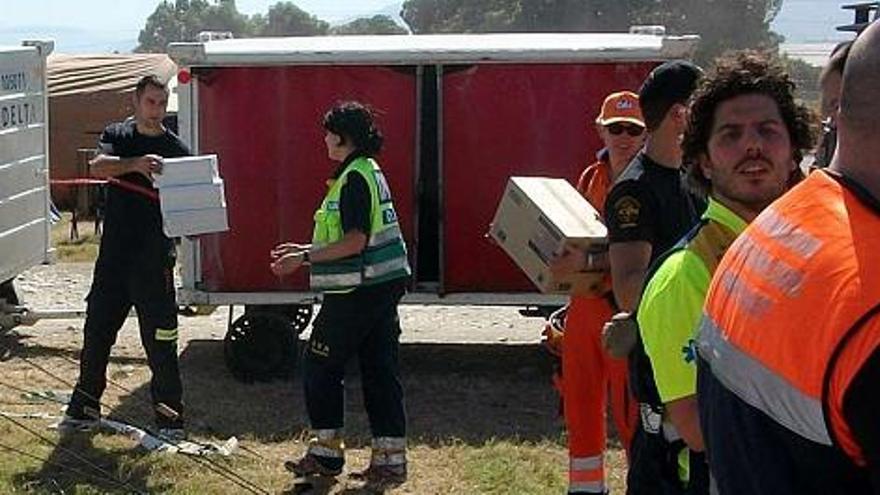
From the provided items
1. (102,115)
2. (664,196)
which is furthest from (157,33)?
(664,196)

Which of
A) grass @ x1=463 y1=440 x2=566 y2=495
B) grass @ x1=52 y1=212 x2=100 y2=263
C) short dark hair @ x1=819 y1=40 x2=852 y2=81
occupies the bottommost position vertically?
grass @ x1=52 y1=212 x2=100 y2=263

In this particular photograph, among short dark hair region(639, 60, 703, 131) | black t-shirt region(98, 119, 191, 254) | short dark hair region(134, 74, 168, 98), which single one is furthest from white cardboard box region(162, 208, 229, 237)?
short dark hair region(639, 60, 703, 131)

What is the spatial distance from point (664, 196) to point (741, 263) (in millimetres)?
2076

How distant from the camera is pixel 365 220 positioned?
6234mm

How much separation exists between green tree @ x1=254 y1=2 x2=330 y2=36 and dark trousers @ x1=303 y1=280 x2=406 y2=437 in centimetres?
9007

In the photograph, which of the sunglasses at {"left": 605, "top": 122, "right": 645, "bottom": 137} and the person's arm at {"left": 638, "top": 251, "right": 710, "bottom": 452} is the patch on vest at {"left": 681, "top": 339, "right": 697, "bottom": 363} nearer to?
the person's arm at {"left": 638, "top": 251, "right": 710, "bottom": 452}

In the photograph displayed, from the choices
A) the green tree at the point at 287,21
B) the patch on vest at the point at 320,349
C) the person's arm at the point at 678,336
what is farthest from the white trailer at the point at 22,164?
the green tree at the point at 287,21

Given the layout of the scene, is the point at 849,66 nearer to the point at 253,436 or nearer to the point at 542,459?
the point at 542,459

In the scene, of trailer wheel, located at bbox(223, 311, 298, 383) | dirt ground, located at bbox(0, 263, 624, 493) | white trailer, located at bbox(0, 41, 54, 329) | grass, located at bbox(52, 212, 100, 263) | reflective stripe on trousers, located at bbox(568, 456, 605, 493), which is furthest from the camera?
grass, located at bbox(52, 212, 100, 263)

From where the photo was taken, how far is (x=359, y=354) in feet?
21.6

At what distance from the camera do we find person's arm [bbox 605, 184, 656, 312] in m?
3.94

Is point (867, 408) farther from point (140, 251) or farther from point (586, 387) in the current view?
point (140, 251)

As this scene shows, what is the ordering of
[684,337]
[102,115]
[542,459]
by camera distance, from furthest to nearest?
[102,115], [542,459], [684,337]

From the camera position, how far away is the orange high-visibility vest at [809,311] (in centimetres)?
166
